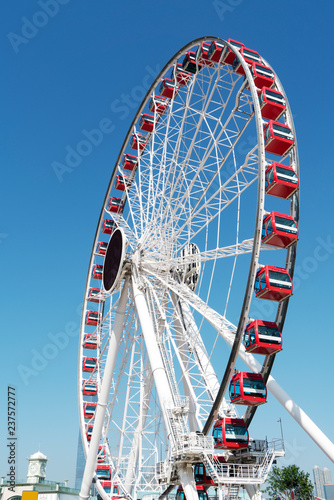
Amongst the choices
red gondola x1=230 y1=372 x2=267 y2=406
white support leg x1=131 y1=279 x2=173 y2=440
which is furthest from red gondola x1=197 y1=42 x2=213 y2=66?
red gondola x1=230 y1=372 x2=267 y2=406

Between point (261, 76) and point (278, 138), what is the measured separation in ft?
13.1

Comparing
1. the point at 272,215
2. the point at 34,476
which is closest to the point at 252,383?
the point at 272,215

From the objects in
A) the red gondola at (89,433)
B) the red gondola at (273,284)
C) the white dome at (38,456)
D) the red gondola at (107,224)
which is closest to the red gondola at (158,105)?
the red gondola at (107,224)

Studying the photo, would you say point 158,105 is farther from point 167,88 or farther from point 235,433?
point 235,433

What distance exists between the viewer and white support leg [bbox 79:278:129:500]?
2364 cm

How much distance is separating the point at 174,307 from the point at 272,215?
29.1 ft

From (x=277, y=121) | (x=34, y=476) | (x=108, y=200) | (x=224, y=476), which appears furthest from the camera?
(x=34, y=476)

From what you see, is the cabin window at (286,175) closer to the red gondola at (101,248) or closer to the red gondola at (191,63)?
the red gondola at (191,63)

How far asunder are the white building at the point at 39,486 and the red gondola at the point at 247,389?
39.9 m

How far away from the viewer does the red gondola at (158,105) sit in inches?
1214

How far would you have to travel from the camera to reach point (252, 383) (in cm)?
1777

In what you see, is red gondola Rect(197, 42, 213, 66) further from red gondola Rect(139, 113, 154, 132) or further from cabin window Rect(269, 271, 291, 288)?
cabin window Rect(269, 271, 291, 288)

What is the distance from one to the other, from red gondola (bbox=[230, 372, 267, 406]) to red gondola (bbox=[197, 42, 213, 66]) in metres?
15.7

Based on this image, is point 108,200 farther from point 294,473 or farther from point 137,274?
point 294,473
